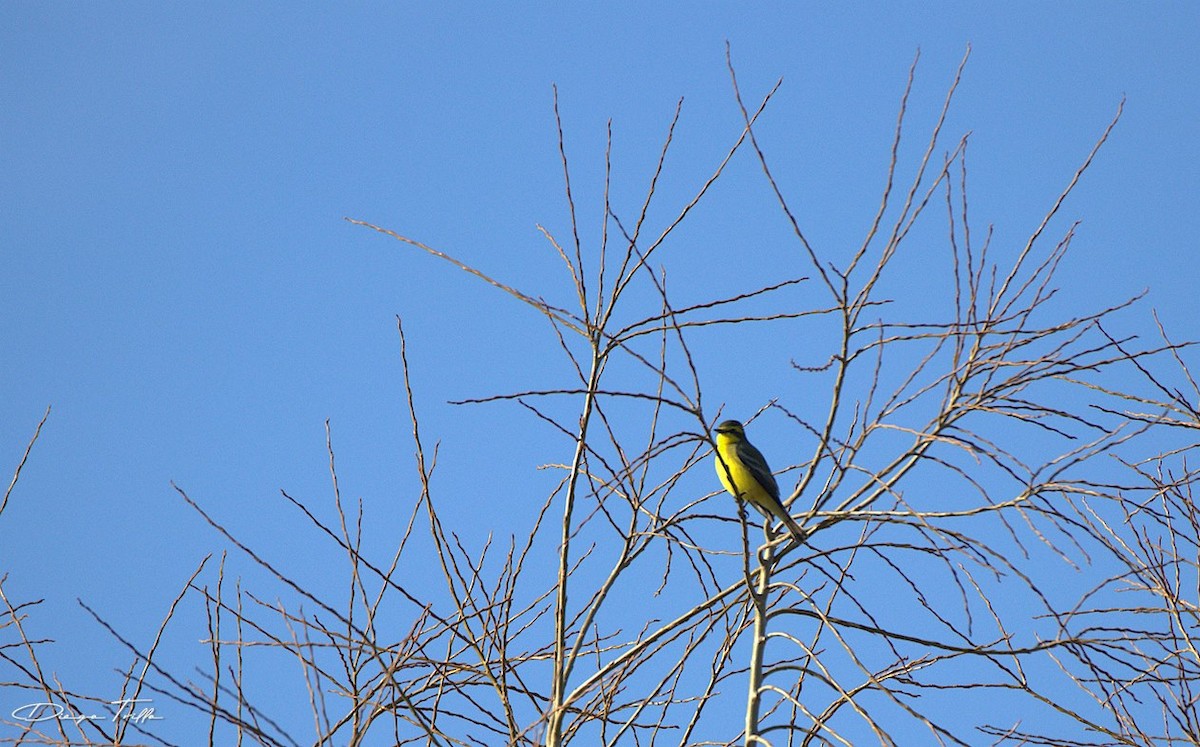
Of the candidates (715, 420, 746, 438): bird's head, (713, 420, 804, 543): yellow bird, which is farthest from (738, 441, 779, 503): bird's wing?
(715, 420, 746, 438): bird's head

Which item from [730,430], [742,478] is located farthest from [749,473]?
[730,430]

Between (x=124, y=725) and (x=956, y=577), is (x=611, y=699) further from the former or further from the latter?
(x=124, y=725)

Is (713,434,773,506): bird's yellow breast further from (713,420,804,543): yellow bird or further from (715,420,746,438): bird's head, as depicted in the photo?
(715,420,746,438): bird's head

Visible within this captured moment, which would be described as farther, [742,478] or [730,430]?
[730,430]

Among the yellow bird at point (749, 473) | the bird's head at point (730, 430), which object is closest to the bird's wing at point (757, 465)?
the yellow bird at point (749, 473)

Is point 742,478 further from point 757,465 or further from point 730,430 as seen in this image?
point 730,430

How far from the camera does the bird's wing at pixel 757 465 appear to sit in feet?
21.8

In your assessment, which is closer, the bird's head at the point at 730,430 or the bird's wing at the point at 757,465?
the bird's wing at the point at 757,465

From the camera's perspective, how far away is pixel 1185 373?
15.9ft

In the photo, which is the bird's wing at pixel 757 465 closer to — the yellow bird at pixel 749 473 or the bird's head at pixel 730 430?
the yellow bird at pixel 749 473

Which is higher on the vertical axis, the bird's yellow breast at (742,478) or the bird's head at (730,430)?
the bird's head at (730,430)

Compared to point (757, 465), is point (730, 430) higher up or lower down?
higher up

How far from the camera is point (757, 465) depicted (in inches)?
269

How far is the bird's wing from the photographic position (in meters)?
6.64
